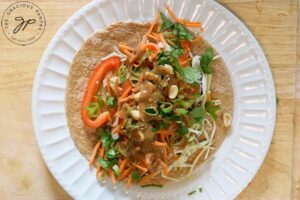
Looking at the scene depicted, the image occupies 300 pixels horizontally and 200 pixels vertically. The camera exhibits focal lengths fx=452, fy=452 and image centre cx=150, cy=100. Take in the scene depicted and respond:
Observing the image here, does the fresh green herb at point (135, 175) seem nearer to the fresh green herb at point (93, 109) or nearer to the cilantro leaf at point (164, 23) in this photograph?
the fresh green herb at point (93, 109)

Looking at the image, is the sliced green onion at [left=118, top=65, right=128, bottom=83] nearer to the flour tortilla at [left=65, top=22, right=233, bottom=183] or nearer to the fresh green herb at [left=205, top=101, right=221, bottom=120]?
the flour tortilla at [left=65, top=22, right=233, bottom=183]

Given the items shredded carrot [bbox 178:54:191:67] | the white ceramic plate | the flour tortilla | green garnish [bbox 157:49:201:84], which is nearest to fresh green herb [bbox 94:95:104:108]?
the flour tortilla

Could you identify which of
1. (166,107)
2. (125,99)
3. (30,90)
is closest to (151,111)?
(166,107)

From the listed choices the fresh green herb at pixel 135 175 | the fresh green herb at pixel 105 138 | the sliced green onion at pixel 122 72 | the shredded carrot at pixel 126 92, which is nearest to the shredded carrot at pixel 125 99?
the shredded carrot at pixel 126 92

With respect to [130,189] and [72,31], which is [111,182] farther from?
[72,31]

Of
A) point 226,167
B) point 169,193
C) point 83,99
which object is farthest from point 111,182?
point 226,167
